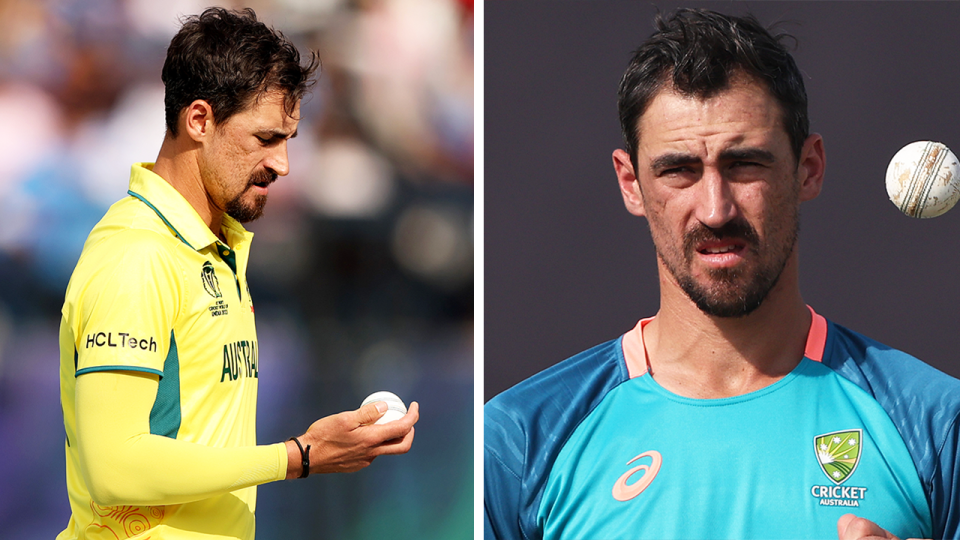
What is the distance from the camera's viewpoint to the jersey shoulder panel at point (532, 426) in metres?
3.00

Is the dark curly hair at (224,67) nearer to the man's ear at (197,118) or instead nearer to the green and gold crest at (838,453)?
the man's ear at (197,118)

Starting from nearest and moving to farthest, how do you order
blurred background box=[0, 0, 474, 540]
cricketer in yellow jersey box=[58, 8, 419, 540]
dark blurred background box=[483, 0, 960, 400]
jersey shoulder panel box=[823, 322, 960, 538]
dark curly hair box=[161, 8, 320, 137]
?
cricketer in yellow jersey box=[58, 8, 419, 540]
dark curly hair box=[161, 8, 320, 137]
jersey shoulder panel box=[823, 322, 960, 538]
dark blurred background box=[483, 0, 960, 400]
blurred background box=[0, 0, 474, 540]

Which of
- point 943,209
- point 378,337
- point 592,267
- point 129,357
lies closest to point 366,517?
point 378,337

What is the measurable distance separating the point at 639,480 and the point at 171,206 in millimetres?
1689

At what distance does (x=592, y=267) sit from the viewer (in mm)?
3145

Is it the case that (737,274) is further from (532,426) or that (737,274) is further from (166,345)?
(166,345)

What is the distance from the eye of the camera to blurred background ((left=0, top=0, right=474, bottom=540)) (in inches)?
131

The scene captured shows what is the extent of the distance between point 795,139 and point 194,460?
2.09 m

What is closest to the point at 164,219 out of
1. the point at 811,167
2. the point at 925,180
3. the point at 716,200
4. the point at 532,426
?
the point at 532,426

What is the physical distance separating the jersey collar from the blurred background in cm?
108

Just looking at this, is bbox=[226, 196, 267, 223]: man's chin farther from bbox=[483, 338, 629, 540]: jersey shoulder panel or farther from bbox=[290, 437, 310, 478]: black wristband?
bbox=[483, 338, 629, 540]: jersey shoulder panel

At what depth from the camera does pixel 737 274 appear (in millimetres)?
2900

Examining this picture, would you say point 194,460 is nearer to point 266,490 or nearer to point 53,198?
point 266,490

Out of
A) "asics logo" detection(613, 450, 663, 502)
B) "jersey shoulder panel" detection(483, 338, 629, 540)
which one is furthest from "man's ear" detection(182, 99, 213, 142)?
"asics logo" detection(613, 450, 663, 502)
